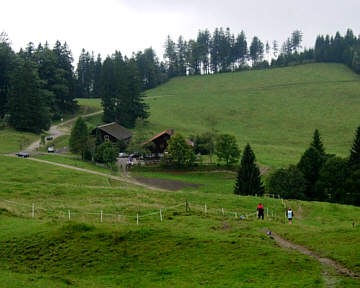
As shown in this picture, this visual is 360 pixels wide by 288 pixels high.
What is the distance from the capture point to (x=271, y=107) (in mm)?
127812

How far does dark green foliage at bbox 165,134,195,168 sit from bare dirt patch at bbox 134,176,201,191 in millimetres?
8053

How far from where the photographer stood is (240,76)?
174 metres

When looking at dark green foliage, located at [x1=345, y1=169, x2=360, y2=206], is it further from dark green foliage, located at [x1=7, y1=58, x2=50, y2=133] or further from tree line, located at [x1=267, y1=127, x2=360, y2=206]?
dark green foliage, located at [x1=7, y1=58, x2=50, y2=133]

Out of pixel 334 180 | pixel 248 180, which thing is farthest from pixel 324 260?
pixel 334 180

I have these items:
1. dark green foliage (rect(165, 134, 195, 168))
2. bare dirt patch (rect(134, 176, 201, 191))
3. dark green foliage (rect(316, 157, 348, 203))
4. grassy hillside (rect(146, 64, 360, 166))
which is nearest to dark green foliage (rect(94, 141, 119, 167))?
bare dirt patch (rect(134, 176, 201, 191))

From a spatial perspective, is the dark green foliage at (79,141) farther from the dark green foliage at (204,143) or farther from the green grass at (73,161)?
the dark green foliage at (204,143)

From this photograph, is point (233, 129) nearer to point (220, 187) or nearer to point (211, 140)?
point (211, 140)

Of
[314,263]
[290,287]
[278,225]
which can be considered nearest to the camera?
[290,287]

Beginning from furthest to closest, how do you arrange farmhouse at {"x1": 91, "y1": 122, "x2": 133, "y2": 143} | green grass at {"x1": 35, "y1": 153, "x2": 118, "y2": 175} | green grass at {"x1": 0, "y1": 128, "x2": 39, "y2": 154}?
farmhouse at {"x1": 91, "y1": 122, "x2": 133, "y2": 143} → green grass at {"x1": 0, "y1": 128, "x2": 39, "y2": 154} → green grass at {"x1": 35, "y1": 153, "x2": 118, "y2": 175}

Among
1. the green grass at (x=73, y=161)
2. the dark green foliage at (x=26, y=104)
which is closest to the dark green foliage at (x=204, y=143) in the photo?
the green grass at (x=73, y=161)

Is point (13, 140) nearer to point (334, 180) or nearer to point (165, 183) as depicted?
point (165, 183)

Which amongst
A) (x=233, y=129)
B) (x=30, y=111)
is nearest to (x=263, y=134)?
(x=233, y=129)

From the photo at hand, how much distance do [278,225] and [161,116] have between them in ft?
312

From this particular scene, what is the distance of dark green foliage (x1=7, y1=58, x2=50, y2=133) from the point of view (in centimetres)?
9150
